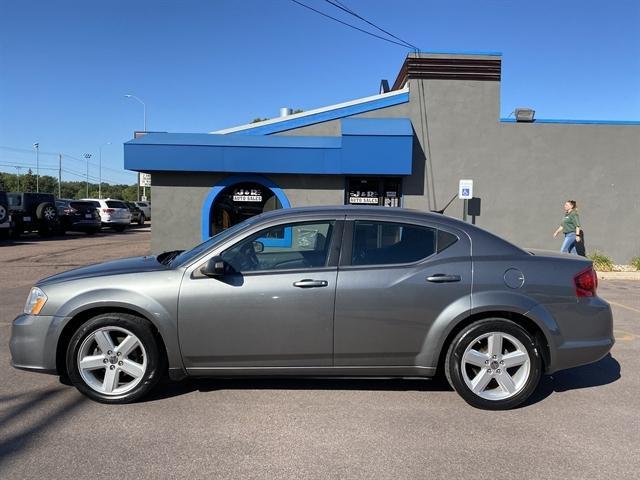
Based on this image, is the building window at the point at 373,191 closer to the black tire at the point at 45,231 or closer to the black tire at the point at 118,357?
the black tire at the point at 118,357

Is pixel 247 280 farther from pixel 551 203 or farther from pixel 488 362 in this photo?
pixel 551 203

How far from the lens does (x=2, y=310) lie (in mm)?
7547

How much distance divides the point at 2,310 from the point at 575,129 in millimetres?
13229

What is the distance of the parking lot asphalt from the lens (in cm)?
324

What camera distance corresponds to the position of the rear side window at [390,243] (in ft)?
14.1

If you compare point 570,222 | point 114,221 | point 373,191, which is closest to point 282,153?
point 373,191

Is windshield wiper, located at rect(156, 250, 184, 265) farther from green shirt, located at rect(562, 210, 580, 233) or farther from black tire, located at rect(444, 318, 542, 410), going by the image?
green shirt, located at rect(562, 210, 580, 233)

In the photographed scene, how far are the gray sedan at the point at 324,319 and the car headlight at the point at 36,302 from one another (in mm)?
11

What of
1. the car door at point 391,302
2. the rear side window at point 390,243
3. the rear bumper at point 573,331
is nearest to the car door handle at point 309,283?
the car door at point 391,302

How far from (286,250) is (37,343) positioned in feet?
7.00

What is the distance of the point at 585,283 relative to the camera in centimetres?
431

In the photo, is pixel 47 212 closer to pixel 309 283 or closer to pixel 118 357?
pixel 118 357

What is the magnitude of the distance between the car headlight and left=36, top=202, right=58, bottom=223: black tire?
19.2m

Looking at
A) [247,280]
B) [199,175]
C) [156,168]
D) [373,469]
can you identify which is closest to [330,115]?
[199,175]
